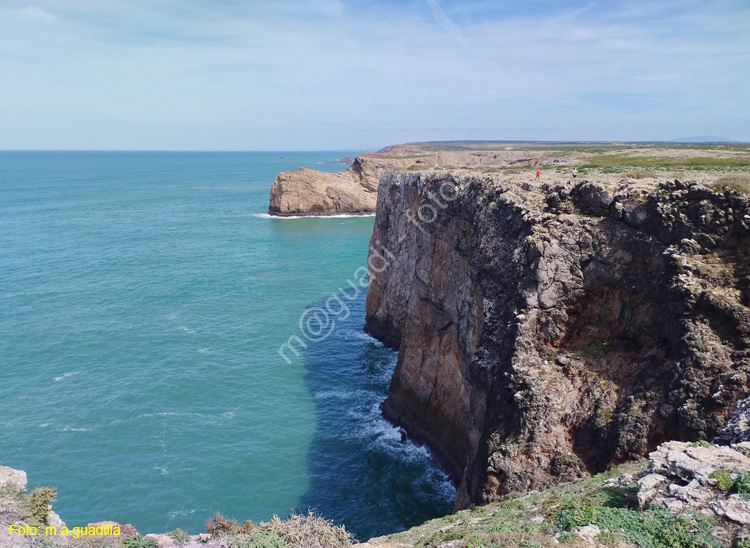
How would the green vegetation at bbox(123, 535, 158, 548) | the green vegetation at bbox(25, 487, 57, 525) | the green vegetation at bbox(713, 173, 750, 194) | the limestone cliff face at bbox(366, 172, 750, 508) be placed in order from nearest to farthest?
1. the green vegetation at bbox(123, 535, 158, 548)
2. the green vegetation at bbox(25, 487, 57, 525)
3. the limestone cliff face at bbox(366, 172, 750, 508)
4. the green vegetation at bbox(713, 173, 750, 194)

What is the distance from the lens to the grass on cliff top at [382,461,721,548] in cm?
1274

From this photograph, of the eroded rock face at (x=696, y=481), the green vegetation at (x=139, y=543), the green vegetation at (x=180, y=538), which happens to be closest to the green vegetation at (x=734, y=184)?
the eroded rock face at (x=696, y=481)

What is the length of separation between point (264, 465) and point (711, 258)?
2691cm

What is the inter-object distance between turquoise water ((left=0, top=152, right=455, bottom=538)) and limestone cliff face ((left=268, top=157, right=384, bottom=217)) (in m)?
43.6

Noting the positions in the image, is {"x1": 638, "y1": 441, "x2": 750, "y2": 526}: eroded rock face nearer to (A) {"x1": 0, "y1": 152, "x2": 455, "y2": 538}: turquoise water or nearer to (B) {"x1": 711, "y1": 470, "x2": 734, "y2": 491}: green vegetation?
(B) {"x1": 711, "y1": 470, "x2": 734, "y2": 491}: green vegetation

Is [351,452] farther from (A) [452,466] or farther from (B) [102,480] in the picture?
(B) [102,480]

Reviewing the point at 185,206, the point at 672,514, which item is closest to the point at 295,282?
the point at 672,514

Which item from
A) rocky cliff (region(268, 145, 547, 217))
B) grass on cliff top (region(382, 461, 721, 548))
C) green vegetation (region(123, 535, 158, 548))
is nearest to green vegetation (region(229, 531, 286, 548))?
green vegetation (region(123, 535, 158, 548))

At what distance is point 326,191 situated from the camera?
127 m

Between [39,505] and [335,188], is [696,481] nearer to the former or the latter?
[39,505]

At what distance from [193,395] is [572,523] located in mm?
32903

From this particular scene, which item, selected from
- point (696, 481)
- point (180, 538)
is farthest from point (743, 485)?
point (180, 538)

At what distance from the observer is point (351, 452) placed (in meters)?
35.3

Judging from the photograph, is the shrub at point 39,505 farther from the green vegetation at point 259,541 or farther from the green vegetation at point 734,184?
the green vegetation at point 734,184
